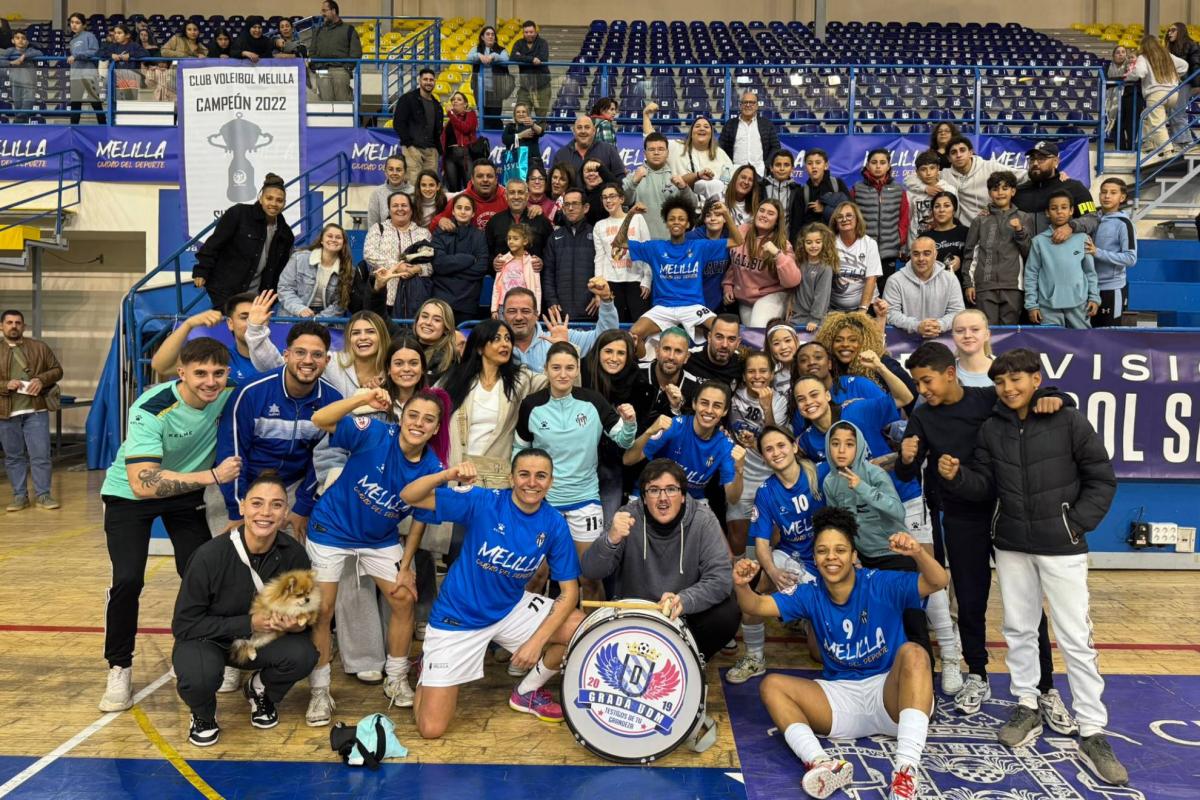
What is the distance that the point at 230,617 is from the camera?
5.52 metres

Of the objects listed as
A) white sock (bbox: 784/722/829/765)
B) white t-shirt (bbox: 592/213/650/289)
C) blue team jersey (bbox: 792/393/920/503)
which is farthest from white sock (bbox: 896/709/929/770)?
white t-shirt (bbox: 592/213/650/289)

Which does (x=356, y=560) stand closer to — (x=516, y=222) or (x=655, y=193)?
(x=516, y=222)

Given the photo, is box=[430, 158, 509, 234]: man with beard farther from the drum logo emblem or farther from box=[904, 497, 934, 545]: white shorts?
the drum logo emblem

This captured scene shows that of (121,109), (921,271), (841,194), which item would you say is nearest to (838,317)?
(921,271)

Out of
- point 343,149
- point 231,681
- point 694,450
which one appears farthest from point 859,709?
point 343,149

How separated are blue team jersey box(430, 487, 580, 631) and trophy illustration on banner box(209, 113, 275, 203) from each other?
6422mm

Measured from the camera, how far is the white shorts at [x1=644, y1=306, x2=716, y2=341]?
27.6 ft

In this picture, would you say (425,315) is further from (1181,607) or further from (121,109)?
(121,109)

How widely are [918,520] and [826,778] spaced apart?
2257 mm

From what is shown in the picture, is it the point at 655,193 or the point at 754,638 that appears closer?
the point at 754,638

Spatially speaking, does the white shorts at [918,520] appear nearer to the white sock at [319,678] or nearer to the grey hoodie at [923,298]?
the grey hoodie at [923,298]

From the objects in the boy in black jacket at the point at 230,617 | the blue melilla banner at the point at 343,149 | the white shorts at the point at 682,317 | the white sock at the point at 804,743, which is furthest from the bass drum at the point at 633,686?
the blue melilla banner at the point at 343,149

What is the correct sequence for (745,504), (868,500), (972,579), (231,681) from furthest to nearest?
(745,504) → (231,681) → (868,500) → (972,579)

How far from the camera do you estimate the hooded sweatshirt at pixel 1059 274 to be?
904cm
